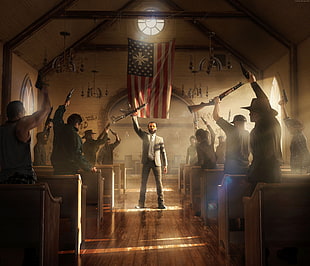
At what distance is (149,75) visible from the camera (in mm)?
7406

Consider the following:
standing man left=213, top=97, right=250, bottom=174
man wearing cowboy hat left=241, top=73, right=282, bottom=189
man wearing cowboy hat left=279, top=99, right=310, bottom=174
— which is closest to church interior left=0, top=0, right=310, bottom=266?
man wearing cowboy hat left=241, top=73, right=282, bottom=189

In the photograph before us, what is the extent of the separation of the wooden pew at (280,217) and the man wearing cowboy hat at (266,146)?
10.6 inches

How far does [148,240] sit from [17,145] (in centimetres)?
214

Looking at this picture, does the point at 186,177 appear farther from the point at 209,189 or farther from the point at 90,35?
the point at 90,35

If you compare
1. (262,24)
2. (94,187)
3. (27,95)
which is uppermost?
(262,24)

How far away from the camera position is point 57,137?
13.5ft

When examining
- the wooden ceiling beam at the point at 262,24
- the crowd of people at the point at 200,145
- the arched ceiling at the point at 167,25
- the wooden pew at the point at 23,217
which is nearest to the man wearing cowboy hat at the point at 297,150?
the crowd of people at the point at 200,145

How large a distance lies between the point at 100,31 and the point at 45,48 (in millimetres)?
2095

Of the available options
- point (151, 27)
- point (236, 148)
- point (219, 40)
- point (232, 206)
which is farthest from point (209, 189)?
point (151, 27)

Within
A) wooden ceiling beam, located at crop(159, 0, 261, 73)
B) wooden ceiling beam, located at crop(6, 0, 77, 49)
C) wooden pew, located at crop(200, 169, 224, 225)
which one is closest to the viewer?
wooden pew, located at crop(200, 169, 224, 225)

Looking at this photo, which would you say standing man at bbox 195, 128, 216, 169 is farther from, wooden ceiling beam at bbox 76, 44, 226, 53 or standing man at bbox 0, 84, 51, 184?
wooden ceiling beam at bbox 76, 44, 226, 53

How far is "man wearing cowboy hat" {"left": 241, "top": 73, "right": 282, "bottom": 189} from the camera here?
2803 millimetres

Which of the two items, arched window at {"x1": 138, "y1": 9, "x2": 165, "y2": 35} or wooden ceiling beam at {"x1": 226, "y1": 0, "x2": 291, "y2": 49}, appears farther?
arched window at {"x1": 138, "y1": 9, "x2": 165, "y2": 35}

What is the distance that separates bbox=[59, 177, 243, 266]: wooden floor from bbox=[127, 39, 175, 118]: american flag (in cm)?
232
